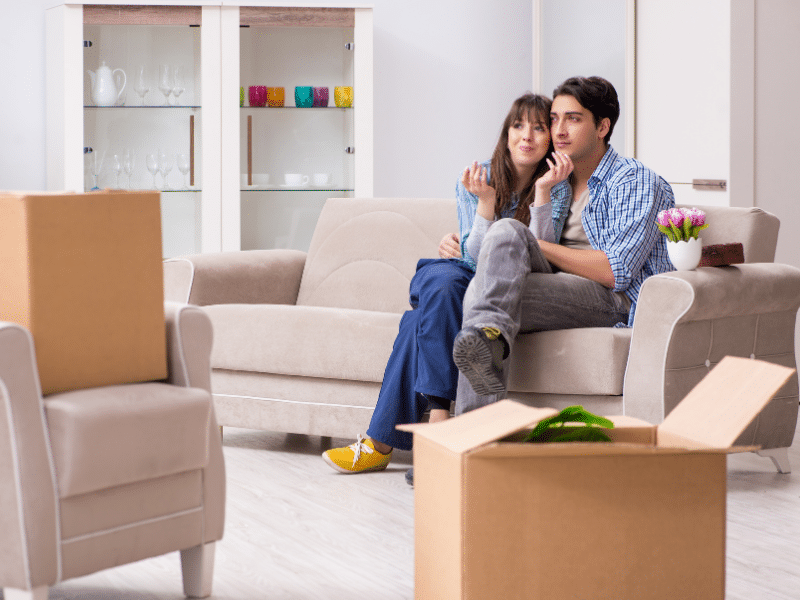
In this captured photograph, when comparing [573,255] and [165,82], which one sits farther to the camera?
[165,82]

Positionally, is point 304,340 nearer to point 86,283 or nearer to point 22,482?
point 86,283

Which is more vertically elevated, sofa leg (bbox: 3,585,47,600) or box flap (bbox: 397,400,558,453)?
box flap (bbox: 397,400,558,453)

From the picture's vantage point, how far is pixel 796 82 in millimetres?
3492

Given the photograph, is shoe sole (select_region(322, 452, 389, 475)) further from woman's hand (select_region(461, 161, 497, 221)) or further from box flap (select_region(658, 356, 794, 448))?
box flap (select_region(658, 356, 794, 448))

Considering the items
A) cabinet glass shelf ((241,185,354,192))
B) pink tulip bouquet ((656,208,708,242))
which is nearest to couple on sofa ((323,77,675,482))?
pink tulip bouquet ((656,208,708,242))

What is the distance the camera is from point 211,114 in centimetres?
428

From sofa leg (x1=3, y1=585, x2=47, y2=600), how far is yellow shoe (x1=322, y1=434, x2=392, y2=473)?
119 cm

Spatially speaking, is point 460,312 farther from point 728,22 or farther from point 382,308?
point 728,22

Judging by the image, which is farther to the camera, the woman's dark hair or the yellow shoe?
the woman's dark hair

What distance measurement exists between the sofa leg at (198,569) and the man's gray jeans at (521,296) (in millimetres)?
823

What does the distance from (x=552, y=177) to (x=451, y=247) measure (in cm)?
38

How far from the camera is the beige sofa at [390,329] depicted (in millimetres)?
2375

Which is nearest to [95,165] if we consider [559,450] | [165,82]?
[165,82]

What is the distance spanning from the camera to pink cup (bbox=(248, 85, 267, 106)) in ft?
14.3
